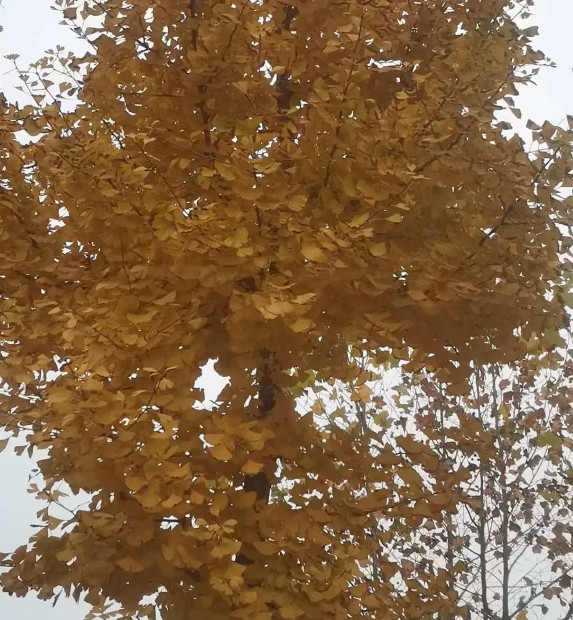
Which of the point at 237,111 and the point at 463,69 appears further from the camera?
the point at 237,111

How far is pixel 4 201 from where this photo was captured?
167 cm

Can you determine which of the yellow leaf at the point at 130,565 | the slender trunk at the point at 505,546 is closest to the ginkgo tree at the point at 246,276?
the yellow leaf at the point at 130,565

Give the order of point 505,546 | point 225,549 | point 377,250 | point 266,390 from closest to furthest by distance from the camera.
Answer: point 225,549 < point 377,250 < point 266,390 < point 505,546

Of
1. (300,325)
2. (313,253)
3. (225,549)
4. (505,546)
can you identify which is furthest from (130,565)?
(505,546)

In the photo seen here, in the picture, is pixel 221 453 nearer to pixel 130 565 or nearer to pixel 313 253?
pixel 130 565

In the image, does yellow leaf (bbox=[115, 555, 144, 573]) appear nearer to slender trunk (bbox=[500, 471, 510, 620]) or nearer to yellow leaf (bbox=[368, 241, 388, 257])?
yellow leaf (bbox=[368, 241, 388, 257])

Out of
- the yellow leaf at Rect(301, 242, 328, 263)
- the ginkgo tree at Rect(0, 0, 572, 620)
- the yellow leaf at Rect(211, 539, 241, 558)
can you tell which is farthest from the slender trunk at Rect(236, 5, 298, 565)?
the yellow leaf at Rect(211, 539, 241, 558)

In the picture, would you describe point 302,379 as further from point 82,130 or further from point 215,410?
point 82,130

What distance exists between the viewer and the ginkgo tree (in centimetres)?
141

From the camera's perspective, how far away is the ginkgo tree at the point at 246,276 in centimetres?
141

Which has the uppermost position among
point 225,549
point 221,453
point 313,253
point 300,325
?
point 313,253

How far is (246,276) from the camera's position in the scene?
155 centimetres

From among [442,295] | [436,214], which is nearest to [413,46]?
[436,214]

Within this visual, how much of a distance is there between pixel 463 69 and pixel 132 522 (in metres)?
1.39
